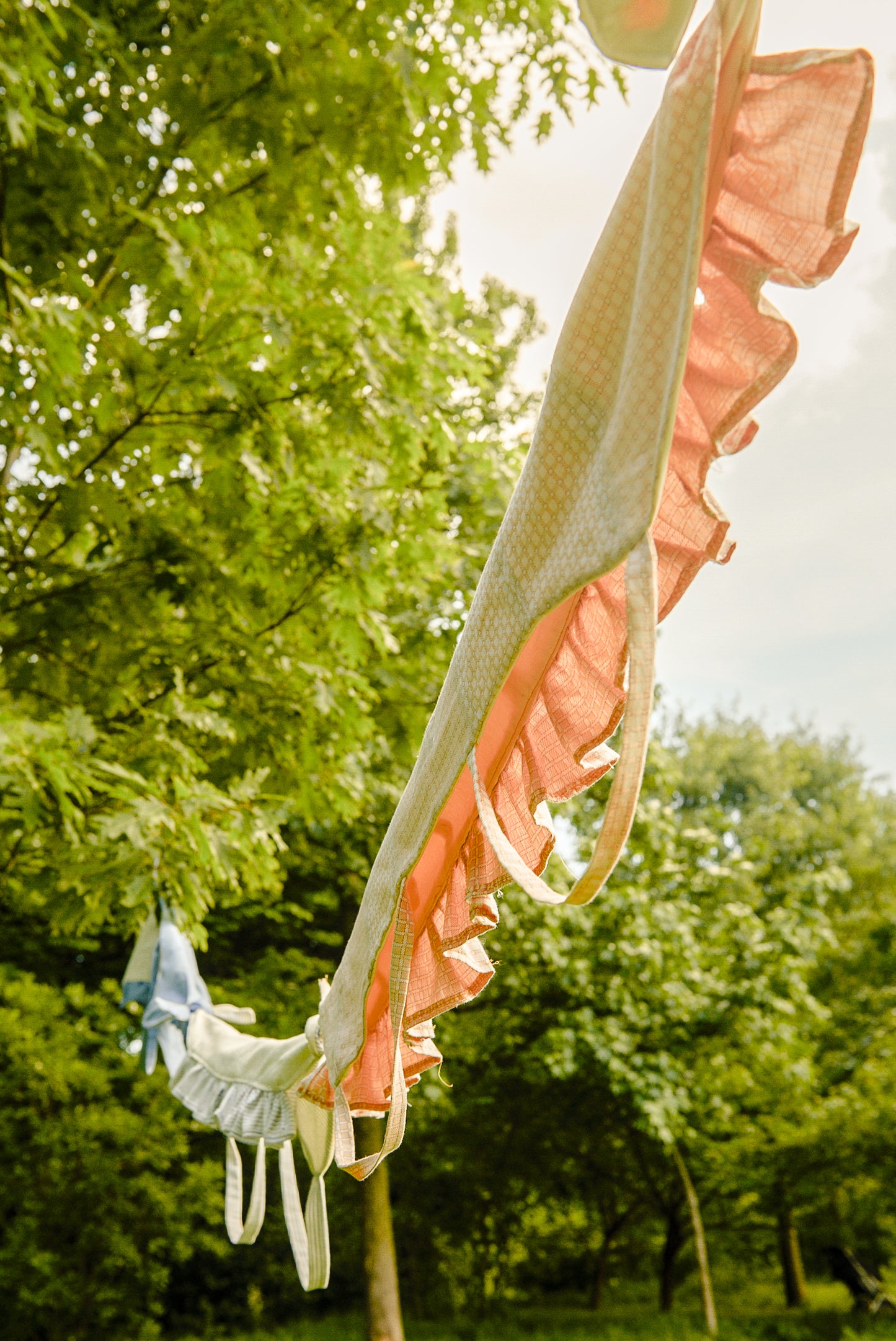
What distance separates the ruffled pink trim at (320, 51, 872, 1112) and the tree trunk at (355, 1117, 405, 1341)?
579 centimetres

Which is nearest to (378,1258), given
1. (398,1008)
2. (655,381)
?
(398,1008)

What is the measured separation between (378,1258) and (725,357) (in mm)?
6823

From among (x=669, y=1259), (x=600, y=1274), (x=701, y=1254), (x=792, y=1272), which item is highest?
(x=701, y=1254)

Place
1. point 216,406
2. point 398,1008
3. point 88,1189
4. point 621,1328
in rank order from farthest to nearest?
point 621,1328
point 88,1189
point 216,406
point 398,1008

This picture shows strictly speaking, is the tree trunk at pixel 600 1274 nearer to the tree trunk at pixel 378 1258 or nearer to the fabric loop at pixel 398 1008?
the tree trunk at pixel 378 1258

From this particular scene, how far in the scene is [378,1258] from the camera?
6.30 m

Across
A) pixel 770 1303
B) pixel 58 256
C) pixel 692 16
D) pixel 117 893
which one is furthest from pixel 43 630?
pixel 770 1303

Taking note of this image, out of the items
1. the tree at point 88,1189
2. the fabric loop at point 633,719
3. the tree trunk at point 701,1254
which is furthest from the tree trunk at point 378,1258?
the fabric loop at point 633,719

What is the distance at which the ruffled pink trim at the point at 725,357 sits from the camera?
602 mm

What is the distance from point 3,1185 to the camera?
655 centimetres

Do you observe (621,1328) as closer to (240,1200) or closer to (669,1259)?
(669,1259)

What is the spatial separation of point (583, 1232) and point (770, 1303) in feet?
8.74

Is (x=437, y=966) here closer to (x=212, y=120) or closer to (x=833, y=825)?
(x=212, y=120)

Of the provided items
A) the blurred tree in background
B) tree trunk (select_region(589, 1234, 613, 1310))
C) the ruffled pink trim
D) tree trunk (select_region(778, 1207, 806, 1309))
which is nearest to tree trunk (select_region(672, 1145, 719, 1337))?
tree trunk (select_region(589, 1234, 613, 1310))
